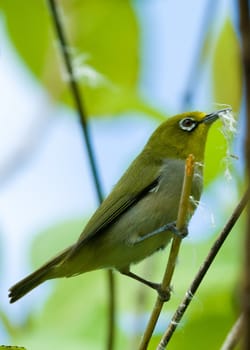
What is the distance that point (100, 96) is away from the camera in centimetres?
327

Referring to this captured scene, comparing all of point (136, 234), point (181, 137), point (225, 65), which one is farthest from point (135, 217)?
point (225, 65)

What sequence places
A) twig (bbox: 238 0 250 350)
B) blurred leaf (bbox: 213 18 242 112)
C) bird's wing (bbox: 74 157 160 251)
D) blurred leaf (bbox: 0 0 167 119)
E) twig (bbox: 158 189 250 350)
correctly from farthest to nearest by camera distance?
bird's wing (bbox: 74 157 160 251) → blurred leaf (bbox: 0 0 167 119) → blurred leaf (bbox: 213 18 242 112) → twig (bbox: 158 189 250 350) → twig (bbox: 238 0 250 350)

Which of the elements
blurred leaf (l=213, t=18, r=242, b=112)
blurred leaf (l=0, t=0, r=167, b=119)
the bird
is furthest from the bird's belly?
blurred leaf (l=213, t=18, r=242, b=112)

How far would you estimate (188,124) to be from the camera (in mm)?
3645

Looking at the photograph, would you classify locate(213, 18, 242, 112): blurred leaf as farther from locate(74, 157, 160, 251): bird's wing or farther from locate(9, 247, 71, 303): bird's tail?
locate(9, 247, 71, 303): bird's tail

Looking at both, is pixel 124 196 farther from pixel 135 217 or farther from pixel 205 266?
pixel 205 266

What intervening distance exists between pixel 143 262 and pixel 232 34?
1.40 meters

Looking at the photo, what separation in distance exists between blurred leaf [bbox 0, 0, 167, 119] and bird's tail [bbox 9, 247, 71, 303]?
0.73m

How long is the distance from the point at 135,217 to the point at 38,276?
0.55m

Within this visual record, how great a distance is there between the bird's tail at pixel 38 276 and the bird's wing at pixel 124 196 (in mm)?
206

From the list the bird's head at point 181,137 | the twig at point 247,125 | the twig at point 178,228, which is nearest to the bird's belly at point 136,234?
the bird's head at point 181,137

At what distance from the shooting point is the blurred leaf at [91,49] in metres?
3.16

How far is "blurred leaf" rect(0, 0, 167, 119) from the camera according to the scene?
3.16 metres

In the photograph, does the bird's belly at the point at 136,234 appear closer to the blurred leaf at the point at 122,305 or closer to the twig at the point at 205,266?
the blurred leaf at the point at 122,305
